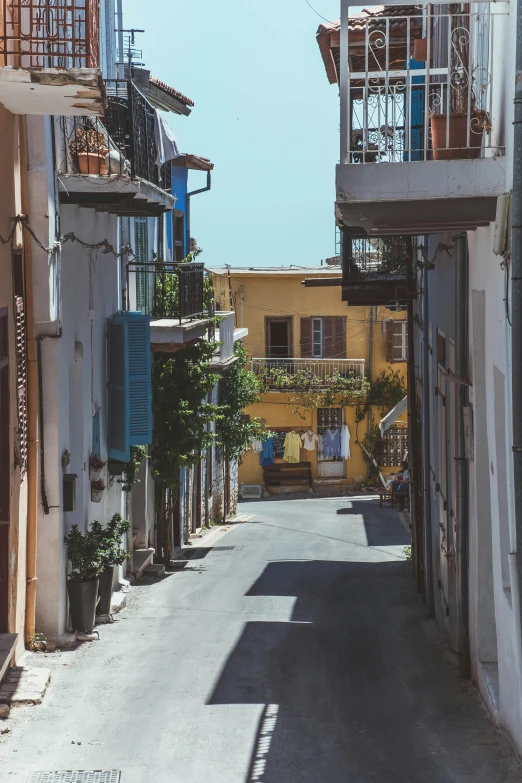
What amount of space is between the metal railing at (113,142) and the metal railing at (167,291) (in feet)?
9.22

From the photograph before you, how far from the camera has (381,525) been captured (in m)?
26.5

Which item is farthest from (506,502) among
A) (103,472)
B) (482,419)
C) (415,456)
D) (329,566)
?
(329,566)

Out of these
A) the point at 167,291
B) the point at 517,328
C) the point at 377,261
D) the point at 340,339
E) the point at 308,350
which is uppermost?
the point at 377,261

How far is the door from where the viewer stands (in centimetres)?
3856

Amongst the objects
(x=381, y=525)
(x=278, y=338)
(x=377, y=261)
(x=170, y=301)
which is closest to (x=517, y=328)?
(x=377, y=261)

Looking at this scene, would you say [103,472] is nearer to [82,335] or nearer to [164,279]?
[82,335]

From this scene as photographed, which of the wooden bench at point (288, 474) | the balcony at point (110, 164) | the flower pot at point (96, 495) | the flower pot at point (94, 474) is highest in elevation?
the balcony at point (110, 164)

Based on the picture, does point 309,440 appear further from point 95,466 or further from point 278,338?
point 95,466

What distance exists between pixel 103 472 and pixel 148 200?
3.82 metres

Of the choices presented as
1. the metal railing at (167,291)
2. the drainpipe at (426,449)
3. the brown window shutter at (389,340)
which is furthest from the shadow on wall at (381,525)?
the drainpipe at (426,449)

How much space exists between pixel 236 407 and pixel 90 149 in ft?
58.1

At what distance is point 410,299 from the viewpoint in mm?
16578

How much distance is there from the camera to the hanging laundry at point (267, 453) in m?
38.4

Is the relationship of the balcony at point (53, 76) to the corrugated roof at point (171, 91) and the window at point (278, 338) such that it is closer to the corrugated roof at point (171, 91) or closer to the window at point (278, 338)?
the corrugated roof at point (171, 91)
